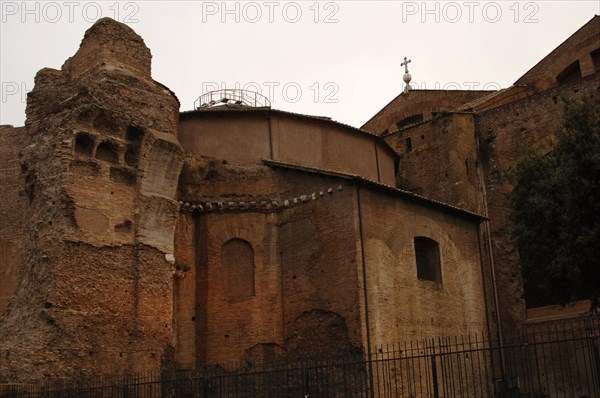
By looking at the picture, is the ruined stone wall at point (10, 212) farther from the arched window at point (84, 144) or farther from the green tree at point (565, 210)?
the green tree at point (565, 210)

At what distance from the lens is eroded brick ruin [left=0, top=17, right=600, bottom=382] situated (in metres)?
14.6

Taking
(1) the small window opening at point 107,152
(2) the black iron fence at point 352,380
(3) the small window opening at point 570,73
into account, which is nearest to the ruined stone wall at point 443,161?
(2) the black iron fence at point 352,380

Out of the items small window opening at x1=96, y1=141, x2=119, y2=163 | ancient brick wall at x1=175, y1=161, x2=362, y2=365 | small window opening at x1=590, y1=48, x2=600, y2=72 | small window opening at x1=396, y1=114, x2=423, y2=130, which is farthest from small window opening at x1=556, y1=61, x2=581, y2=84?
small window opening at x1=96, y1=141, x2=119, y2=163

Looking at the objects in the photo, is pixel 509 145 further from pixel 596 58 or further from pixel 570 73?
pixel 596 58

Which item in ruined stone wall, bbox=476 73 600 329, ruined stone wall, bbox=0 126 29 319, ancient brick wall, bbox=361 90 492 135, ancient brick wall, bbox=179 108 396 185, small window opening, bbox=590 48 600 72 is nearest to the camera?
ancient brick wall, bbox=179 108 396 185

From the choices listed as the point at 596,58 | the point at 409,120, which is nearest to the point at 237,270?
the point at 409,120

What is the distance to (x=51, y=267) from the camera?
14.2 metres

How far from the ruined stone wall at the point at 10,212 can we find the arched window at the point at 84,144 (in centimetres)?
916

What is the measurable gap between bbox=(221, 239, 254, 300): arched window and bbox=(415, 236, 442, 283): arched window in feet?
13.7

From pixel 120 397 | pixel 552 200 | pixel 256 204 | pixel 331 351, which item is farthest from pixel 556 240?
pixel 120 397

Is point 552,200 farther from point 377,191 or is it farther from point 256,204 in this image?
point 256,204

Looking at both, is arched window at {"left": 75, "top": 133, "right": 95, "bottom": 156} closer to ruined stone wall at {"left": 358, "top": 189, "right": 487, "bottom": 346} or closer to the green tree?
ruined stone wall at {"left": 358, "top": 189, "right": 487, "bottom": 346}

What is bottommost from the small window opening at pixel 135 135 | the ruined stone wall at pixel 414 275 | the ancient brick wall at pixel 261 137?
the ruined stone wall at pixel 414 275

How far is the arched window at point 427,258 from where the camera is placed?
17.8m
